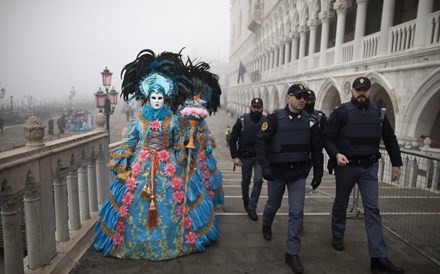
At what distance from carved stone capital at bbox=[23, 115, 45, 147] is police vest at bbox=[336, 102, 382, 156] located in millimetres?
3308

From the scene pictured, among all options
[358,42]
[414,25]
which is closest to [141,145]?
[414,25]

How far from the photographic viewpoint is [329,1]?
14.7 meters

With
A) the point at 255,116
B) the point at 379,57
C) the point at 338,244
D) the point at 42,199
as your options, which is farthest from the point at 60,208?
the point at 379,57

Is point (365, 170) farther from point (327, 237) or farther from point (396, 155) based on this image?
point (327, 237)

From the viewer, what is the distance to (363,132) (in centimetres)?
340

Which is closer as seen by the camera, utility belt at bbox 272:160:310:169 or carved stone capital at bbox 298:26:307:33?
utility belt at bbox 272:160:310:169

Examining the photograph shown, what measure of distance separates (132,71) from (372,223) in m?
3.65

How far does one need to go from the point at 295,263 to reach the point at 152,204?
5.61ft

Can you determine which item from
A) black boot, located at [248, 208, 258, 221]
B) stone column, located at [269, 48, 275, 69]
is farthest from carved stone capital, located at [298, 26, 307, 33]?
black boot, located at [248, 208, 258, 221]

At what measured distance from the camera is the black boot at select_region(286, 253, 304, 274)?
308cm

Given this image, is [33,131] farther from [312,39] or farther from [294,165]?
[312,39]

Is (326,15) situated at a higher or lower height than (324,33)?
higher

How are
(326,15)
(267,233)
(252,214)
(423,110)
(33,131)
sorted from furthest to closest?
(326,15)
(423,110)
(252,214)
(267,233)
(33,131)

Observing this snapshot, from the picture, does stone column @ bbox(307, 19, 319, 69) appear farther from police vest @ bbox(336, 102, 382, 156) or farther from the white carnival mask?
the white carnival mask
